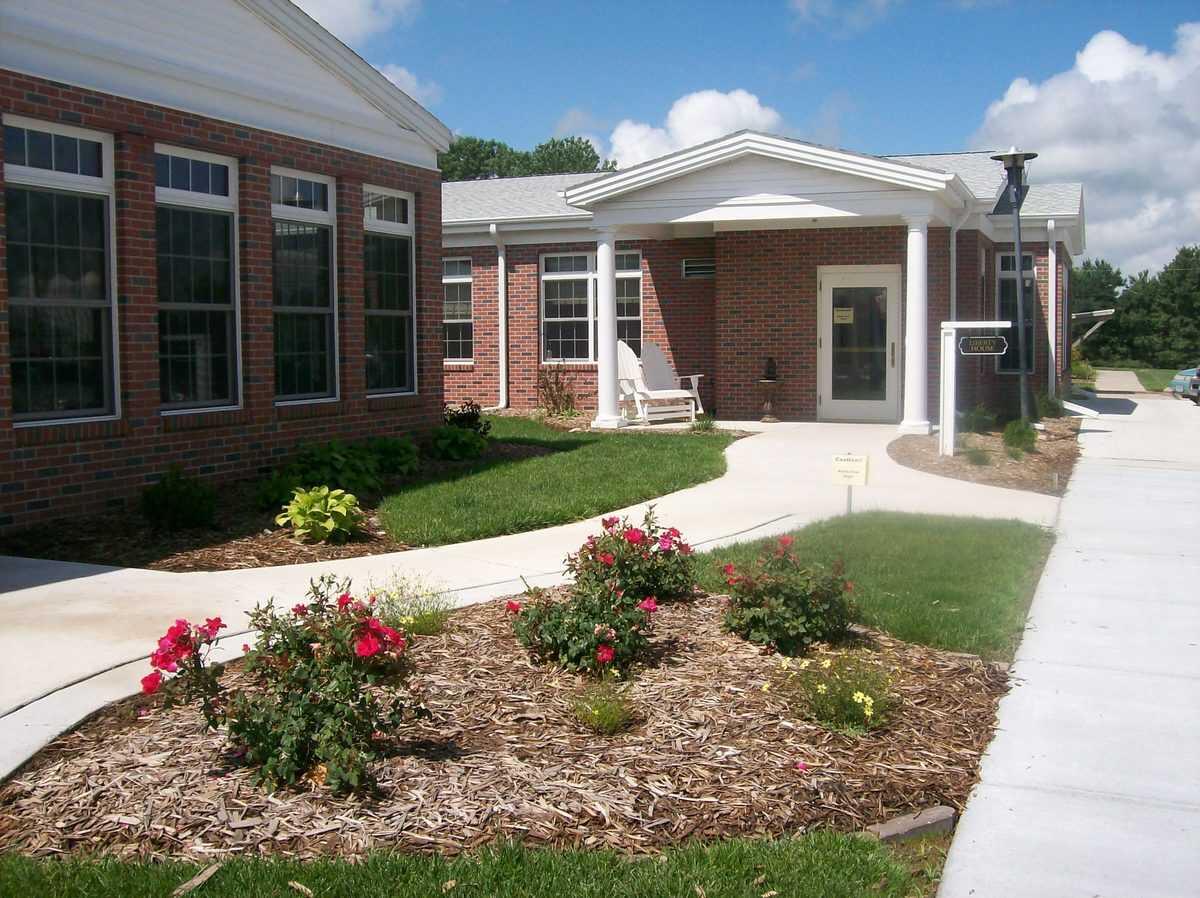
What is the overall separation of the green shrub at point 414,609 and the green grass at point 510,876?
2464 mm

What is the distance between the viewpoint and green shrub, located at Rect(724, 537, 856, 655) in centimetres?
657

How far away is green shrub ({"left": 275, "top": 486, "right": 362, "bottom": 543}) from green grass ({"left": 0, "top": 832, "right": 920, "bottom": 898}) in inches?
221

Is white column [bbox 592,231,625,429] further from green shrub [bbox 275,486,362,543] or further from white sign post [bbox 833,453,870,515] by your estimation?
white sign post [bbox 833,453,870,515]

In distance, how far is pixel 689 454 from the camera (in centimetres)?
1530

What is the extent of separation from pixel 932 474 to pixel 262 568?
8.06 metres

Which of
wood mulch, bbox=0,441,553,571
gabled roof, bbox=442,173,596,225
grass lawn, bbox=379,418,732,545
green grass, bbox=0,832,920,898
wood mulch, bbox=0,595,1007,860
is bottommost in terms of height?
green grass, bbox=0,832,920,898

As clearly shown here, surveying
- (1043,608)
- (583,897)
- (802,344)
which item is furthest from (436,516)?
(802,344)

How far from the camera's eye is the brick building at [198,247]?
32.2 feet

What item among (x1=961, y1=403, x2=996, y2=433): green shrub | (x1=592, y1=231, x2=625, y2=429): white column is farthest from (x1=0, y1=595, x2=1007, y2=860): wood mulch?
(x1=592, y1=231, x2=625, y2=429): white column

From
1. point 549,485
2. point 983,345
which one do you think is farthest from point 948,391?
point 549,485

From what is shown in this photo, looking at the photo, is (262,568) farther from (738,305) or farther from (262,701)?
(738,305)

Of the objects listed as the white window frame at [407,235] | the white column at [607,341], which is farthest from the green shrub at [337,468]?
the white column at [607,341]

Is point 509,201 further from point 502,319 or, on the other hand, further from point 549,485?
point 549,485

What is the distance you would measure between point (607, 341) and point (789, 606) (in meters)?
12.6
